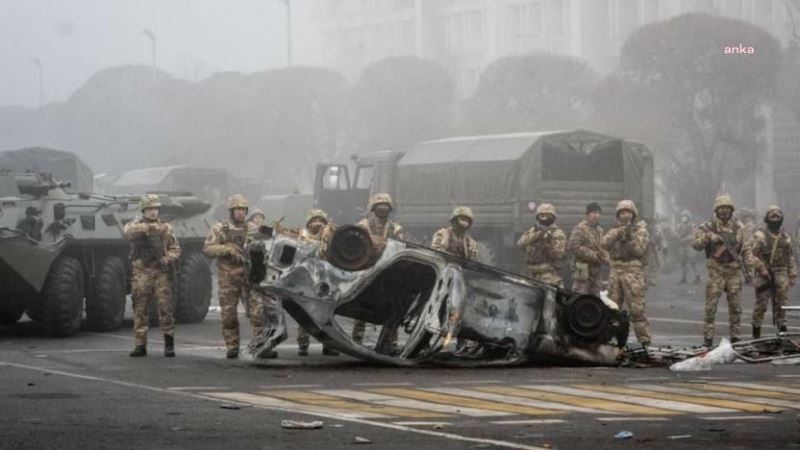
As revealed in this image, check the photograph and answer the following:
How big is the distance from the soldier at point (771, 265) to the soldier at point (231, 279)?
5808mm

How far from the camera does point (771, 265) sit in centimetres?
2091

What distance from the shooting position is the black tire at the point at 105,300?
23188 millimetres

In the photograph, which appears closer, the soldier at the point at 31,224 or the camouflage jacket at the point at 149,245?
the camouflage jacket at the point at 149,245

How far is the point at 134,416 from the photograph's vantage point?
12.4 meters

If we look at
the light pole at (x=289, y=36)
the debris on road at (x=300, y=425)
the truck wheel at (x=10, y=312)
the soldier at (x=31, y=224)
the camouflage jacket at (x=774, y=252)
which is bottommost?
the debris on road at (x=300, y=425)

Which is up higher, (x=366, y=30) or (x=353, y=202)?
(x=366, y=30)

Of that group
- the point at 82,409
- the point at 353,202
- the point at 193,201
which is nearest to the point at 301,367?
the point at 82,409

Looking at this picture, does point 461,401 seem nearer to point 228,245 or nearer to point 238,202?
point 228,245

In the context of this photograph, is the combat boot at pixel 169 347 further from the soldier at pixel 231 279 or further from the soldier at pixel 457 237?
the soldier at pixel 457 237

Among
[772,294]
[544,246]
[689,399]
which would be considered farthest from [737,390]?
[772,294]

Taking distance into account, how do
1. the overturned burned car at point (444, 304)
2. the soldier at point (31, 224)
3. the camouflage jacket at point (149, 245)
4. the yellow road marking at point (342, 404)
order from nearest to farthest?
the yellow road marking at point (342, 404)
the overturned burned car at point (444, 304)
the camouflage jacket at point (149, 245)
the soldier at point (31, 224)

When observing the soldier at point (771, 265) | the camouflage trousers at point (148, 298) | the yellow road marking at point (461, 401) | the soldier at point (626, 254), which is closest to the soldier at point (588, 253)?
the soldier at point (626, 254)

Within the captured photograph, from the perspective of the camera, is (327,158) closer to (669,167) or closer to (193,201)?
(669,167)

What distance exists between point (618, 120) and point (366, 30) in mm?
32352
